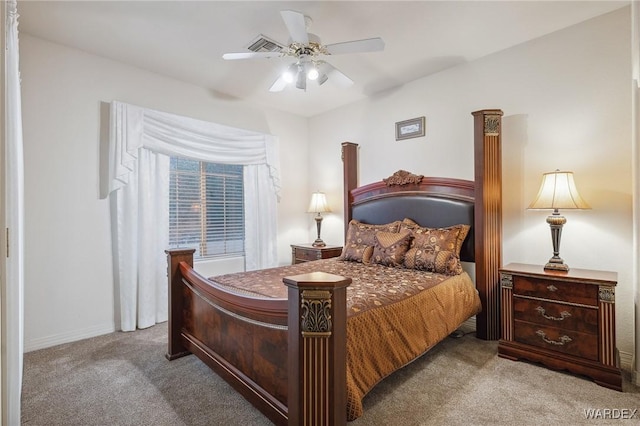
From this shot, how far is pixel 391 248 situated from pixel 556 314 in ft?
4.62

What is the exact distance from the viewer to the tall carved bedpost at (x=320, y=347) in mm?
1370

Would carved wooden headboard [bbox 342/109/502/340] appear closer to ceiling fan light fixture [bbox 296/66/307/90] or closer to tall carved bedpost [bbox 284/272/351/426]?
ceiling fan light fixture [bbox 296/66/307/90]

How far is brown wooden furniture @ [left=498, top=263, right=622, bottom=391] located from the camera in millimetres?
2160

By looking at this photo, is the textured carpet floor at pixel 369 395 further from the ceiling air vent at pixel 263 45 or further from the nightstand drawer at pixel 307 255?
the ceiling air vent at pixel 263 45

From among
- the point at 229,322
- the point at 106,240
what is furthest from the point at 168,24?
the point at 229,322

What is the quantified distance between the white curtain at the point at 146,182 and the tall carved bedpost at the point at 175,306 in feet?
3.26

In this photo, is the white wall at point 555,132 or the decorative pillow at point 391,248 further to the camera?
the decorative pillow at point 391,248

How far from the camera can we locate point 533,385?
217 cm

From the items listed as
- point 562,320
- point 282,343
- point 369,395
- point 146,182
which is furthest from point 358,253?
point 146,182

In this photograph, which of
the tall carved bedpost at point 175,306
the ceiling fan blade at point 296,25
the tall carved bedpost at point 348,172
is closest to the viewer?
the ceiling fan blade at point 296,25

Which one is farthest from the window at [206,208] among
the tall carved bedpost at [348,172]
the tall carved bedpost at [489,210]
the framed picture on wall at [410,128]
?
the tall carved bedpost at [489,210]

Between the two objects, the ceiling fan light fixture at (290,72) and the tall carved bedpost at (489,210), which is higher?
the ceiling fan light fixture at (290,72)

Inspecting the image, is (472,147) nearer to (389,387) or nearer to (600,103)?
(600,103)

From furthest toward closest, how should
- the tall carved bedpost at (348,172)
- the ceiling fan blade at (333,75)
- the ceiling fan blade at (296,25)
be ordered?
the tall carved bedpost at (348,172) < the ceiling fan blade at (333,75) < the ceiling fan blade at (296,25)
